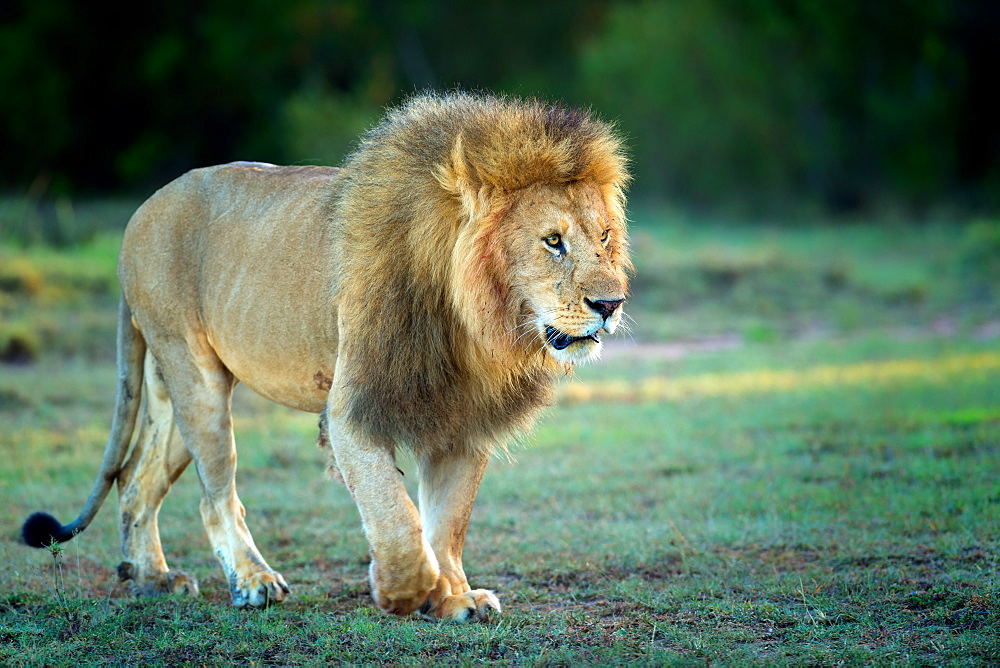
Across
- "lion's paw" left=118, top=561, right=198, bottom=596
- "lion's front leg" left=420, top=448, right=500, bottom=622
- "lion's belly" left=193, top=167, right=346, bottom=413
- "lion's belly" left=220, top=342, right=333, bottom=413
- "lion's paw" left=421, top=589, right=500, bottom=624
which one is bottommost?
"lion's paw" left=118, top=561, right=198, bottom=596

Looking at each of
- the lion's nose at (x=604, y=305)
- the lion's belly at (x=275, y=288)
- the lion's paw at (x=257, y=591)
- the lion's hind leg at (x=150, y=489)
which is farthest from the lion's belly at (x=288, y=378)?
the lion's nose at (x=604, y=305)

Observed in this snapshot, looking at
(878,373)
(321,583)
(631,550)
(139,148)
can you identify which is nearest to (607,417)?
(878,373)

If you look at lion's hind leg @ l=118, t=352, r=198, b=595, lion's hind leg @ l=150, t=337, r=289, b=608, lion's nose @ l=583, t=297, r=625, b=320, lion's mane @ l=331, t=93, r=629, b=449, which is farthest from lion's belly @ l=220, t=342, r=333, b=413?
lion's nose @ l=583, t=297, r=625, b=320

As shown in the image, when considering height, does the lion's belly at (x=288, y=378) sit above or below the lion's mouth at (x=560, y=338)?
below

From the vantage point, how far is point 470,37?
26.8 metres

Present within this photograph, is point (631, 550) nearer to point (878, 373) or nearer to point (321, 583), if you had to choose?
point (321, 583)

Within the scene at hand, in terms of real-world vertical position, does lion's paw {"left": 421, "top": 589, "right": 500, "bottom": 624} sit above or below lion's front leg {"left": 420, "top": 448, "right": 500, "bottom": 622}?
below

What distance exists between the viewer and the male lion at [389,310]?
3.46m

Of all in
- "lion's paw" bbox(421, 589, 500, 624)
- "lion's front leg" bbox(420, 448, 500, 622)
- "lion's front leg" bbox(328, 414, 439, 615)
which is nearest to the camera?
"lion's front leg" bbox(328, 414, 439, 615)

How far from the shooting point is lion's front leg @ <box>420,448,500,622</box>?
3.79m

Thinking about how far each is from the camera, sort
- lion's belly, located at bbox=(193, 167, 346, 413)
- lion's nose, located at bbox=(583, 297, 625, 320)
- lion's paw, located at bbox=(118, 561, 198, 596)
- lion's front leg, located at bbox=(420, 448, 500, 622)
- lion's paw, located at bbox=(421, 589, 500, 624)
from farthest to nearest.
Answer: lion's paw, located at bbox=(118, 561, 198, 596) < lion's belly, located at bbox=(193, 167, 346, 413) < lion's front leg, located at bbox=(420, 448, 500, 622) < lion's paw, located at bbox=(421, 589, 500, 624) < lion's nose, located at bbox=(583, 297, 625, 320)

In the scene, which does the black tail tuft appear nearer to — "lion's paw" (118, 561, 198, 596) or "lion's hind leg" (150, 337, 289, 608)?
"lion's paw" (118, 561, 198, 596)

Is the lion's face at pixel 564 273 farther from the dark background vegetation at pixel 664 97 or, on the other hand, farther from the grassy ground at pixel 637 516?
the dark background vegetation at pixel 664 97

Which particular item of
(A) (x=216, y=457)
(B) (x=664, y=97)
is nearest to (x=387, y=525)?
(A) (x=216, y=457)
